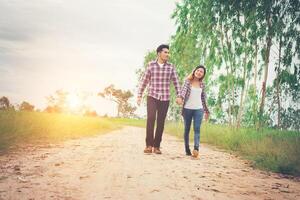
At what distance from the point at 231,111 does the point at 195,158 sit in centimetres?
963

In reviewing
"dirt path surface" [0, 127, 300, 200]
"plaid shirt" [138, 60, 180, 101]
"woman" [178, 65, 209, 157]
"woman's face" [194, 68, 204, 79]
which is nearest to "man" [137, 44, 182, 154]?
"plaid shirt" [138, 60, 180, 101]

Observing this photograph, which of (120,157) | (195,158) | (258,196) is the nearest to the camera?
(258,196)

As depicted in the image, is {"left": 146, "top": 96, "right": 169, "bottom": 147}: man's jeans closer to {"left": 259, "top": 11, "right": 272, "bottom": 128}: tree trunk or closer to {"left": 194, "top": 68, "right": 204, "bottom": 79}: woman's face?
{"left": 194, "top": 68, "right": 204, "bottom": 79}: woman's face

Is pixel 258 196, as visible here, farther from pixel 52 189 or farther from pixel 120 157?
Answer: pixel 120 157

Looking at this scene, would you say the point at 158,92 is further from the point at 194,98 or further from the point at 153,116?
the point at 194,98

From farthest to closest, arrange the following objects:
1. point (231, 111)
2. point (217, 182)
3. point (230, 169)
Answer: point (231, 111)
point (230, 169)
point (217, 182)

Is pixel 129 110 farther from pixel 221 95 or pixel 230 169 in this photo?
pixel 230 169

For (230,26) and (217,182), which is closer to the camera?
(217,182)

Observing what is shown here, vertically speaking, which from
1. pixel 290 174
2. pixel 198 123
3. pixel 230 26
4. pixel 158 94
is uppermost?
pixel 230 26

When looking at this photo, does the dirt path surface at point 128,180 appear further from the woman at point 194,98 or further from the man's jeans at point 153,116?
the woman at point 194,98

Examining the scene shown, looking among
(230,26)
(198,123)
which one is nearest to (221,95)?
(230,26)

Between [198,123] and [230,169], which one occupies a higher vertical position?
[198,123]

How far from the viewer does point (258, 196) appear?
4348mm

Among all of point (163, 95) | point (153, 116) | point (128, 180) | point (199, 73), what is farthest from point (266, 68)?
point (128, 180)
